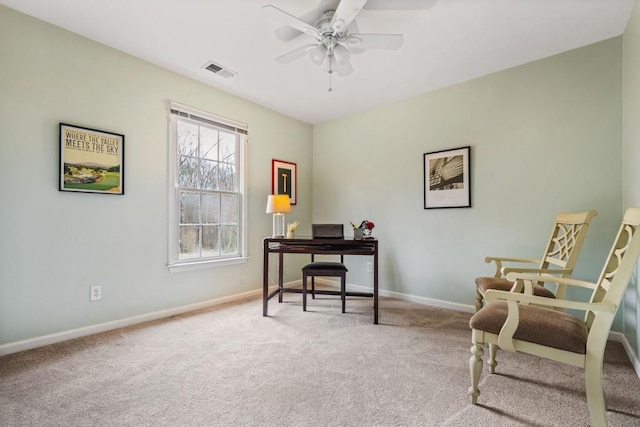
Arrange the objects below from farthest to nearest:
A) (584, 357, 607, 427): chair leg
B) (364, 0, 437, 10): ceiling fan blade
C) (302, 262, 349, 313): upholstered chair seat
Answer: (302, 262, 349, 313): upholstered chair seat → (364, 0, 437, 10): ceiling fan blade → (584, 357, 607, 427): chair leg

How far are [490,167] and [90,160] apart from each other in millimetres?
3762

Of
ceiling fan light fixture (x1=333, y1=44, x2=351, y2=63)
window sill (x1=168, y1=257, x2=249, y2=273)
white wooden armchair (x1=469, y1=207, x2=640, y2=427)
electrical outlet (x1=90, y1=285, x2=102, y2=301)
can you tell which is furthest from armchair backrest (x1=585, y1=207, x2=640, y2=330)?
electrical outlet (x1=90, y1=285, x2=102, y2=301)

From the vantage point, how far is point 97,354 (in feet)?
7.07

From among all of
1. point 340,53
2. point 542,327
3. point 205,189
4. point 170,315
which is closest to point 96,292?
point 170,315

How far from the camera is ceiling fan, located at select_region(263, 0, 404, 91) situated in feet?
6.08

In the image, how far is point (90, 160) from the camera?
2.51m

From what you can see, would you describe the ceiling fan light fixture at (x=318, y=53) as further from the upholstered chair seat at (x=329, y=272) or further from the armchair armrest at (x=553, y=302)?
the armchair armrest at (x=553, y=302)

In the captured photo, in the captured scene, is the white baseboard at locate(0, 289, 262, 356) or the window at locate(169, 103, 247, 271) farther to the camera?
the window at locate(169, 103, 247, 271)

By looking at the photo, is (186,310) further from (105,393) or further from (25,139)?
(25,139)

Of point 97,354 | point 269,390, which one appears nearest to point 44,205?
point 97,354

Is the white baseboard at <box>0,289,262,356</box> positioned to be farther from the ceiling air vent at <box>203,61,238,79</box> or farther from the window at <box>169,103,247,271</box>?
the ceiling air vent at <box>203,61,238,79</box>

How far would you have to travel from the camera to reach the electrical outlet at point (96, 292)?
2521 millimetres

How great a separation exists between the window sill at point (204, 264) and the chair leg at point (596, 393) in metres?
3.17

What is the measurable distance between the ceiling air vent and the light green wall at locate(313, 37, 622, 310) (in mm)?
1769
